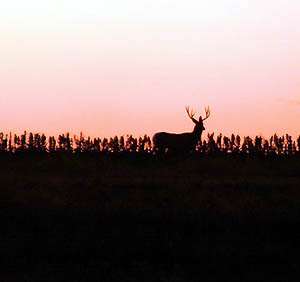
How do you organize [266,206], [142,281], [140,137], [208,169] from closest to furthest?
[142,281]
[266,206]
[208,169]
[140,137]

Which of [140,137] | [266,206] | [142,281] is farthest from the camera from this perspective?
[140,137]

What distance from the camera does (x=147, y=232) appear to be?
47.2 feet

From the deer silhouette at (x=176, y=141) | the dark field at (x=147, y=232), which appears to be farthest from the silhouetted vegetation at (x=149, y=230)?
the deer silhouette at (x=176, y=141)

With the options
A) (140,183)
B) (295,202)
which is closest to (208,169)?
(140,183)

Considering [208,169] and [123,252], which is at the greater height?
[208,169]

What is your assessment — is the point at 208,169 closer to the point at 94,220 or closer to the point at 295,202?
the point at 295,202

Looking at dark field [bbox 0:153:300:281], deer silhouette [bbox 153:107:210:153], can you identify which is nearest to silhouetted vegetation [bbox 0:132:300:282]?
Result: dark field [bbox 0:153:300:281]

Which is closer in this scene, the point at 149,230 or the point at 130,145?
the point at 149,230

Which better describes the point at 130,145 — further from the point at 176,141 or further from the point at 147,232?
the point at 147,232

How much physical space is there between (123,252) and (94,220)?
265 cm

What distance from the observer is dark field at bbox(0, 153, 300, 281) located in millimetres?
11781

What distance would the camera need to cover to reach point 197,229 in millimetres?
14836

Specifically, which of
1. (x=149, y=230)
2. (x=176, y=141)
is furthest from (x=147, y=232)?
(x=176, y=141)

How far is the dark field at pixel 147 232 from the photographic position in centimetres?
1178
